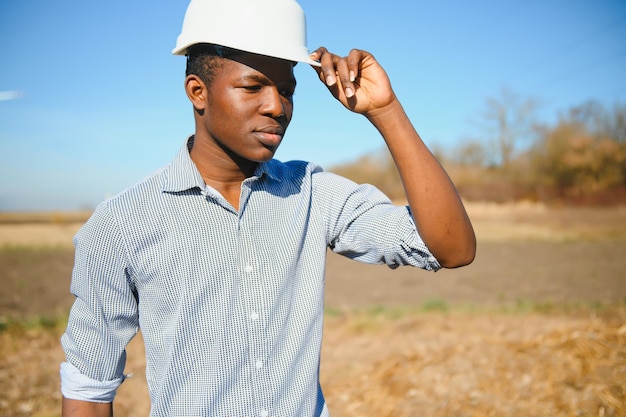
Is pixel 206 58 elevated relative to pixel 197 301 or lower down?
elevated

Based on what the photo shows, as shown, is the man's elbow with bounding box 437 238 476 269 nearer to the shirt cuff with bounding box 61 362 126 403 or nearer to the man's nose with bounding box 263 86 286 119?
the man's nose with bounding box 263 86 286 119

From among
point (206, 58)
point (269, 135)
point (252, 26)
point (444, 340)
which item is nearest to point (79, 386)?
point (269, 135)

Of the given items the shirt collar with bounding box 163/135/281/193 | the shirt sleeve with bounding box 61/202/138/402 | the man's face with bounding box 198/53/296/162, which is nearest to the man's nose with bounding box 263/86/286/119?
the man's face with bounding box 198/53/296/162

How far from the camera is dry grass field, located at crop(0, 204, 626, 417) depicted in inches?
159

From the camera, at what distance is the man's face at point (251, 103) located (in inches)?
61.9

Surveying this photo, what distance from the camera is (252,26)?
153 cm

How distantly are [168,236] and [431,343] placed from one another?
5.30 metres

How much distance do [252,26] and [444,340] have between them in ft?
18.5

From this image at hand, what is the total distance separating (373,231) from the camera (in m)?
1.73

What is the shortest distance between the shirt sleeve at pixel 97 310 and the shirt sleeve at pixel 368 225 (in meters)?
0.69

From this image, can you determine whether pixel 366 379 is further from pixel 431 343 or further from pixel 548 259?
pixel 548 259

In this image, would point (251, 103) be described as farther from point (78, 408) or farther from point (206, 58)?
point (78, 408)

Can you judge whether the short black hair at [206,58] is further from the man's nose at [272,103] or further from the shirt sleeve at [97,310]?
the shirt sleeve at [97,310]

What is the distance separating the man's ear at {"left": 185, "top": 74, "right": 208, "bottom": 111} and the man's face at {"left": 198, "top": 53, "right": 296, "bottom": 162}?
0.27ft
